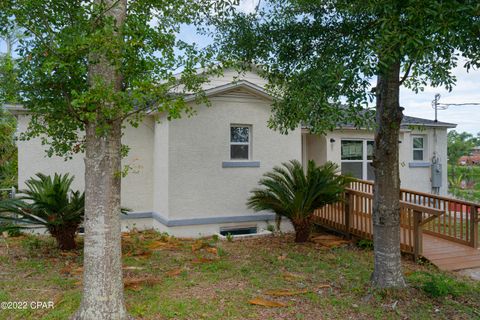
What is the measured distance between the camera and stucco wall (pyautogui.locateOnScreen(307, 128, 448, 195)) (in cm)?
1220

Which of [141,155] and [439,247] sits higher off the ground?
[141,155]

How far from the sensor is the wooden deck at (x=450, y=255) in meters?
6.71

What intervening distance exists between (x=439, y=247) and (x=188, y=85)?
641 cm

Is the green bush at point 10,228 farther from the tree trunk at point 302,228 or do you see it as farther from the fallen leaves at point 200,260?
the tree trunk at point 302,228

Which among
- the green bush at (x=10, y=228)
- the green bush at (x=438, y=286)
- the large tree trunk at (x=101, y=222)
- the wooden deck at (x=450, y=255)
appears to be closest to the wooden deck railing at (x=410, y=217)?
the wooden deck at (x=450, y=255)

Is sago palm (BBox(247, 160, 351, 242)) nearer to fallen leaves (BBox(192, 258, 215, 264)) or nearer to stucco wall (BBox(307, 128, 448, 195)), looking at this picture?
fallen leaves (BBox(192, 258, 215, 264))

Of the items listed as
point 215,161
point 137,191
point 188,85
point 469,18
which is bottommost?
point 137,191

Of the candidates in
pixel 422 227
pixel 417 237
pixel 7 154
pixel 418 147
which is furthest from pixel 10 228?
pixel 418 147

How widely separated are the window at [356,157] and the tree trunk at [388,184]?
7444 mm


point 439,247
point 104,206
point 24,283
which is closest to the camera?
point 104,206

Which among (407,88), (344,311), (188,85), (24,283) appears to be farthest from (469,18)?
(24,283)

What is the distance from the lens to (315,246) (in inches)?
320

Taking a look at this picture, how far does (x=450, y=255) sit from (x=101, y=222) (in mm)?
6769

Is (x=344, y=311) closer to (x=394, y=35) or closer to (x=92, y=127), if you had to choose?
(x=394, y=35)
